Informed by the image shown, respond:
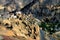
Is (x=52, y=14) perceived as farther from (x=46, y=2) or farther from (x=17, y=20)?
(x=17, y=20)

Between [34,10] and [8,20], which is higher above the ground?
[34,10]

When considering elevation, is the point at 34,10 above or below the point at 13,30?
above

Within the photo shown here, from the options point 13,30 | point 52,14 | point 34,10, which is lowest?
point 13,30

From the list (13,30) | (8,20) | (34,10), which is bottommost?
(13,30)

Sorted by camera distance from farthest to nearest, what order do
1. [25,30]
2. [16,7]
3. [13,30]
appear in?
[16,7] → [25,30] → [13,30]

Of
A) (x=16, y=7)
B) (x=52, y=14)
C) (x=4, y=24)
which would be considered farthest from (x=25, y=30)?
(x=16, y=7)

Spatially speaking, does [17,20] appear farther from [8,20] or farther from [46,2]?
[46,2]

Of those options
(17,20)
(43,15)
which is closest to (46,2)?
(43,15)

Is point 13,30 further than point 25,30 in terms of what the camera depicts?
No

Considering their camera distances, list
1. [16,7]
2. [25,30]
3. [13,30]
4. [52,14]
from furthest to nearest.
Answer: [16,7], [52,14], [25,30], [13,30]

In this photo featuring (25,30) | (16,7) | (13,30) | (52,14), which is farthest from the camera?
(16,7)
